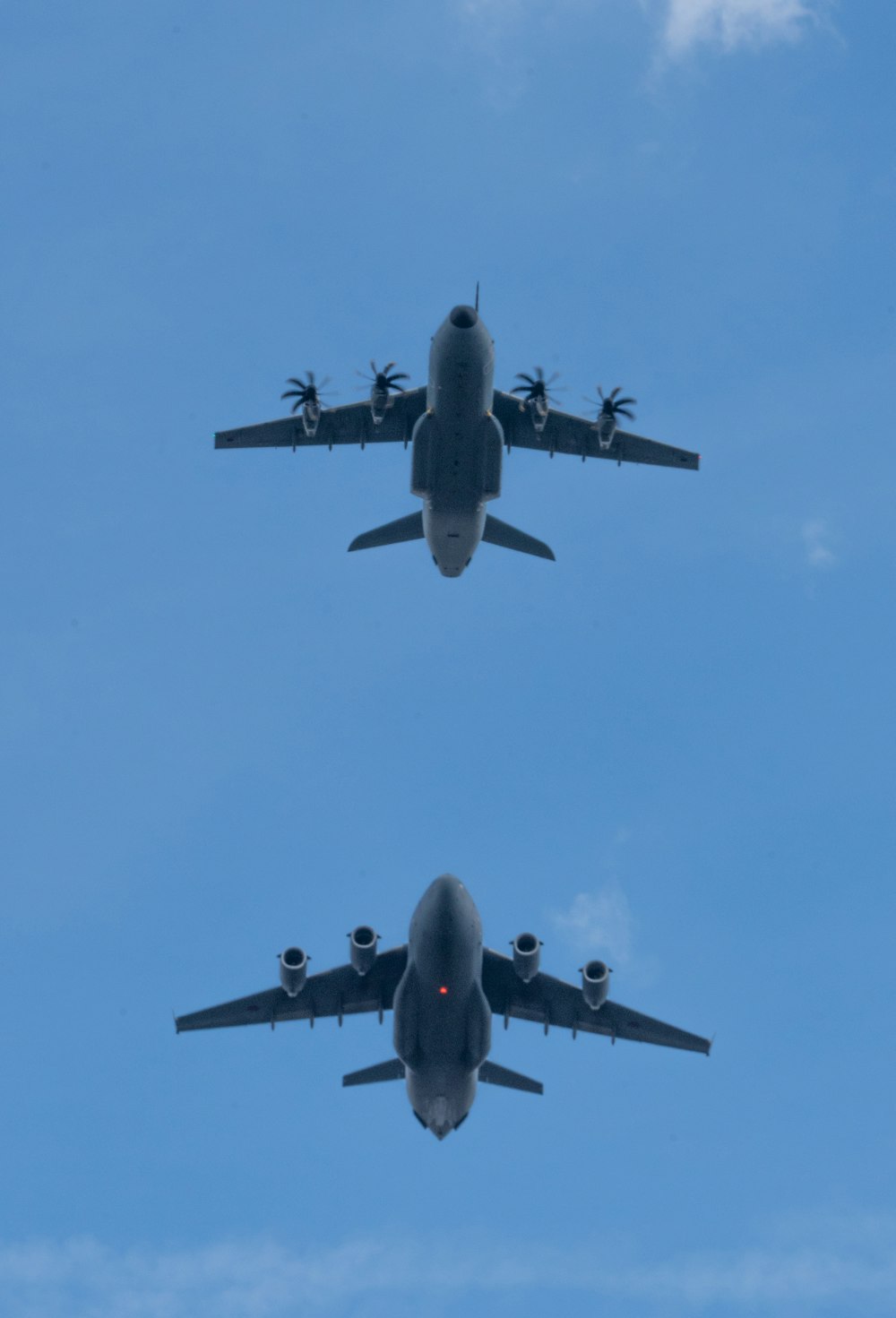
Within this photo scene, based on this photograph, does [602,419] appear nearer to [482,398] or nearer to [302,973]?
[482,398]

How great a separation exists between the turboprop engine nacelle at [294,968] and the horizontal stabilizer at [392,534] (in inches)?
551

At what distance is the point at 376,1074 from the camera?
46062 mm

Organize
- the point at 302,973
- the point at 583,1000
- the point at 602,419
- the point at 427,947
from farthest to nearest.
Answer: the point at 602,419 → the point at 583,1000 → the point at 302,973 → the point at 427,947

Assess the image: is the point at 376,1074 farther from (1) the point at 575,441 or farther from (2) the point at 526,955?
(1) the point at 575,441

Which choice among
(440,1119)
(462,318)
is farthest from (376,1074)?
(462,318)

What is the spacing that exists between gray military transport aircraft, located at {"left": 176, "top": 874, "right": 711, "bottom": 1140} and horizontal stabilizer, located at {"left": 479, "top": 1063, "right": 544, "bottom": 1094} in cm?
3

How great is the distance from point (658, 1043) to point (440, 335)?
2124 centimetres

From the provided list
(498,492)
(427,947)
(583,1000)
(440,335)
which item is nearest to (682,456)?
(498,492)

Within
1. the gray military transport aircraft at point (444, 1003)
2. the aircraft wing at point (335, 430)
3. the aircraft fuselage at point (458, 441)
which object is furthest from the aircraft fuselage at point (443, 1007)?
the aircraft wing at point (335, 430)

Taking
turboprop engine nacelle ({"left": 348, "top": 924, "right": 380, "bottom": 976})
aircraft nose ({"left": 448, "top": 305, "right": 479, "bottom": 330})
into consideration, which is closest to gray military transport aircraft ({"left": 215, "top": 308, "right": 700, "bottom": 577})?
aircraft nose ({"left": 448, "top": 305, "right": 479, "bottom": 330})

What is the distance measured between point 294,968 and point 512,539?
16094 mm

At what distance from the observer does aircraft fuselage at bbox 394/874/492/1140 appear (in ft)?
131

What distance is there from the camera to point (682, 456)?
185 ft

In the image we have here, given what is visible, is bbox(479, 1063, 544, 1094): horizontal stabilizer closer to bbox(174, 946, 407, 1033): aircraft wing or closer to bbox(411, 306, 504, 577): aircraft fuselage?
bbox(174, 946, 407, 1033): aircraft wing
